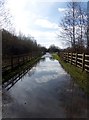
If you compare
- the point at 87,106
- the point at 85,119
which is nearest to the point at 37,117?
the point at 85,119

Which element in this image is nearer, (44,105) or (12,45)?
(44,105)

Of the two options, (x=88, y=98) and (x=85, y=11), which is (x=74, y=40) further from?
(x=88, y=98)

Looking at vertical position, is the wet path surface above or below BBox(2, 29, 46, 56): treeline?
below

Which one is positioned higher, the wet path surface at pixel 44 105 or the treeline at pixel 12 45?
the treeline at pixel 12 45

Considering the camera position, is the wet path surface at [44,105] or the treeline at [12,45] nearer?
the wet path surface at [44,105]

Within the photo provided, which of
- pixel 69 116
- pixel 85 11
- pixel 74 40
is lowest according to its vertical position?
pixel 69 116

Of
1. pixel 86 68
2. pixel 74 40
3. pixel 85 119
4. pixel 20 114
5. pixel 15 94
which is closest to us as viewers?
pixel 85 119

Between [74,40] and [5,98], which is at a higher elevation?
[74,40]

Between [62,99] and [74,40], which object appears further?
[74,40]

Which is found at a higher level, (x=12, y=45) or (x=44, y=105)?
(x=12, y=45)

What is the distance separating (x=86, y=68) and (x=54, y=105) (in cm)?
882

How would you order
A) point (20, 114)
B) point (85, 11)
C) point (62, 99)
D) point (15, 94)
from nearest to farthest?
1. point (20, 114)
2. point (62, 99)
3. point (15, 94)
4. point (85, 11)

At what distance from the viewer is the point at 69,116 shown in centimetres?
586

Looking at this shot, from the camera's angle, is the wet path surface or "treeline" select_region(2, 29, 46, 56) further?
"treeline" select_region(2, 29, 46, 56)
